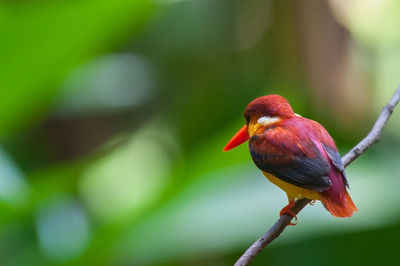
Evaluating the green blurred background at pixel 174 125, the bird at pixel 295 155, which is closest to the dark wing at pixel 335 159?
the bird at pixel 295 155

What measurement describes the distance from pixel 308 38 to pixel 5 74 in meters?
1.24

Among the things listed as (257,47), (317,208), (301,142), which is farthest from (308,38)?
(301,142)

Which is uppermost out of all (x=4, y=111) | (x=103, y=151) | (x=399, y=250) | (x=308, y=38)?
(x=4, y=111)

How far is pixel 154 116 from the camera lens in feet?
12.4

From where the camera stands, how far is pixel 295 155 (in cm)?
95

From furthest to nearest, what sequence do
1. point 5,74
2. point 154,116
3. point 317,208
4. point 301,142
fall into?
point 154,116 < point 5,74 < point 317,208 < point 301,142

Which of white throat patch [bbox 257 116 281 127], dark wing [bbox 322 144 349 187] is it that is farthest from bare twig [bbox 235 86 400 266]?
white throat patch [bbox 257 116 281 127]

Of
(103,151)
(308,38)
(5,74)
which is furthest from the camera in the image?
(103,151)

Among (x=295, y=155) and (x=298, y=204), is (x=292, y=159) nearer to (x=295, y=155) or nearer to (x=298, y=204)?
(x=295, y=155)

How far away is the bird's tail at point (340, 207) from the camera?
3.18ft

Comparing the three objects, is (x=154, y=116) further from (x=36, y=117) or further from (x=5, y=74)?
(x=5, y=74)

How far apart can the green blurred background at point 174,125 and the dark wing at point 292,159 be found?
0.93 meters

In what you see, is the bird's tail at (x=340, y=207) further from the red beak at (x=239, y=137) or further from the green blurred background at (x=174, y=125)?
the green blurred background at (x=174, y=125)

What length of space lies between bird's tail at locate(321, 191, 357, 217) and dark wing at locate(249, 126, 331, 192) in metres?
0.02
